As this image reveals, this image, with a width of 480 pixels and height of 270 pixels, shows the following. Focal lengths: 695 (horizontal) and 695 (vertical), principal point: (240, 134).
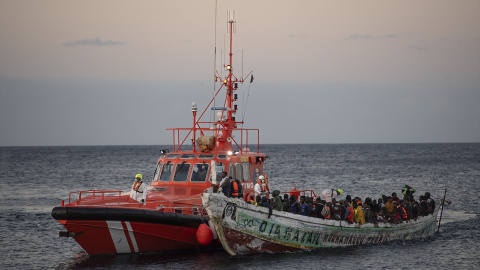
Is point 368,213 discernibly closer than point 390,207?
Yes

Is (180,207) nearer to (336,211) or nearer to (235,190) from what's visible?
(235,190)

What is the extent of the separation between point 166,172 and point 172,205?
2301mm

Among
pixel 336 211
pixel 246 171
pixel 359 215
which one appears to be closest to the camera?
pixel 336 211

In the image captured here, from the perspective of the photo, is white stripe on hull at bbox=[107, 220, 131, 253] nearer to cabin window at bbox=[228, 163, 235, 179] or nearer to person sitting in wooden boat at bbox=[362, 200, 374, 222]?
cabin window at bbox=[228, 163, 235, 179]

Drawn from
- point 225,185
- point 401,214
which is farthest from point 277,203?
point 401,214

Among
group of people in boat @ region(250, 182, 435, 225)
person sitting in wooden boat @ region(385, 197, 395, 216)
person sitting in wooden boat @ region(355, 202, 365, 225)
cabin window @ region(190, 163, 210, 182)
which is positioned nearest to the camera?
group of people in boat @ region(250, 182, 435, 225)

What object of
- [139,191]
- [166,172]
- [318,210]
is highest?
[166,172]

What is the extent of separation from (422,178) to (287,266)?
43.0 meters

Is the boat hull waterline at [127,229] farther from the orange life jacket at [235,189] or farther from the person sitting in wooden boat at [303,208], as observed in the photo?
the person sitting in wooden boat at [303,208]

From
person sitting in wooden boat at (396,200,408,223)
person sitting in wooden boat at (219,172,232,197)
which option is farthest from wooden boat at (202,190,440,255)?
person sitting in wooden boat at (396,200,408,223)

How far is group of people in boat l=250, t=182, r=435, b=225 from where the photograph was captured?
21.3 m

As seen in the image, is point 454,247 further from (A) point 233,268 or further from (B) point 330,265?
(A) point 233,268

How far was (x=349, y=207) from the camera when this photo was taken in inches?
892

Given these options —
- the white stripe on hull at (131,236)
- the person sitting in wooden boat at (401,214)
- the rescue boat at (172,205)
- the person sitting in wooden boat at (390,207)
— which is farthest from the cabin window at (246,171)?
the person sitting in wooden boat at (401,214)
